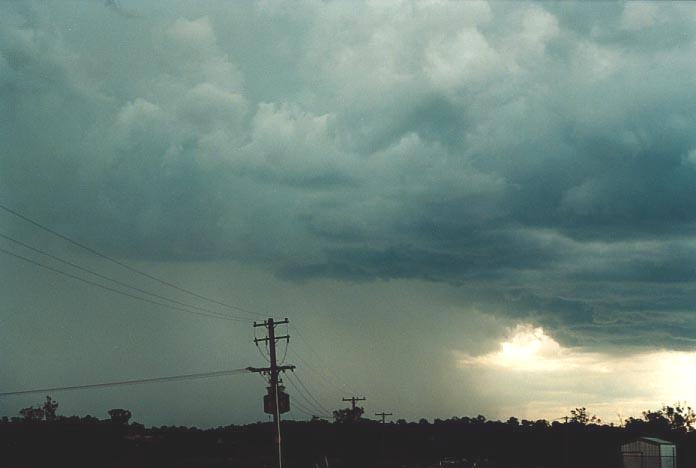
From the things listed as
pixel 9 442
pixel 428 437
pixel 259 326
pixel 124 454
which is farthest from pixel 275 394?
pixel 428 437

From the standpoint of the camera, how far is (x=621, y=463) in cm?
8694

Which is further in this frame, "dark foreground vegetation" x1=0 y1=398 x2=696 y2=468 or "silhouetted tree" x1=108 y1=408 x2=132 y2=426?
"silhouetted tree" x1=108 y1=408 x2=132 y2=426

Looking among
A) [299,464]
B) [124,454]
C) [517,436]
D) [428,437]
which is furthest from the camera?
[428,437]

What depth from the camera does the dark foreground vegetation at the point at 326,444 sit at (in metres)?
85.7

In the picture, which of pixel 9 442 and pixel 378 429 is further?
pixel 378 429

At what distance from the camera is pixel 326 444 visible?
122 meters

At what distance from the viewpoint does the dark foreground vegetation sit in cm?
8569

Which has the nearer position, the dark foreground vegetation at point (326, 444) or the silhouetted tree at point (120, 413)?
the dark foreground vegetation at point (326, 444)

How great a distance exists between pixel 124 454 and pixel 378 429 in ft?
225

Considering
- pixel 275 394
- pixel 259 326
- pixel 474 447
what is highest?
pixel 259 326

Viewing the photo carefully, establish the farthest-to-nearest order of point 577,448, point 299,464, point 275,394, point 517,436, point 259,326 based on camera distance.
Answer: point 517,436 < point 577,448 < point 299,464 < point 259,326 < point 275,394

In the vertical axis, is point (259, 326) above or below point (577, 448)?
above

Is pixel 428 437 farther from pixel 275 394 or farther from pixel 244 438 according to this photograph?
pixel 275 394

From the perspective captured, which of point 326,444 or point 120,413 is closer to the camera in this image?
point 326,444
